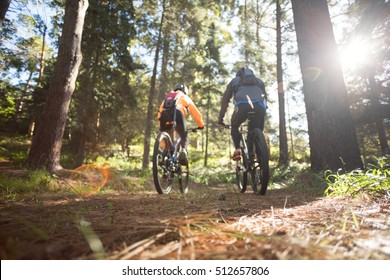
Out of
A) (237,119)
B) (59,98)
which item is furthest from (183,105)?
(59,98)

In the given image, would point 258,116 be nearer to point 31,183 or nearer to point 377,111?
point 31,183

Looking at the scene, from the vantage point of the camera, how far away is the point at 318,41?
4.33 m

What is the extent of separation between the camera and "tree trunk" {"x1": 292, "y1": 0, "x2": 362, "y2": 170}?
3.97 m

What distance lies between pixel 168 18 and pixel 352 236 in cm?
1479

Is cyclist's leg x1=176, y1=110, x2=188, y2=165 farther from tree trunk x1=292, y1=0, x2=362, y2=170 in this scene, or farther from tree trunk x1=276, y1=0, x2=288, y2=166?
tree trunk x1=276, y1=0, x2=288, y2=166

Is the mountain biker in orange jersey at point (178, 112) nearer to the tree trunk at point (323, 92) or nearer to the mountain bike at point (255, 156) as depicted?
the mountain bike at point (255, 156)

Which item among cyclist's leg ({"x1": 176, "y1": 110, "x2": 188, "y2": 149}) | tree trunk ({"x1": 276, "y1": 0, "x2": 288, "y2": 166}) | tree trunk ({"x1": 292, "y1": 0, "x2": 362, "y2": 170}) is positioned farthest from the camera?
tree trunk ({"x1": 276, "y1": 0, "x2": 288, "y2": 166})

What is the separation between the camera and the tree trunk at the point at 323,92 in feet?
13.0

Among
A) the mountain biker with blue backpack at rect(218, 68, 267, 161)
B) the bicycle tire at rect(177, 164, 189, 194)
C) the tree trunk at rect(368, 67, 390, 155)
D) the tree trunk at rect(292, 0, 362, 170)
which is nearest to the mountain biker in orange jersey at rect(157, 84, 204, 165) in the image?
the bicycle tire at rect(177, 164, 189, 194)

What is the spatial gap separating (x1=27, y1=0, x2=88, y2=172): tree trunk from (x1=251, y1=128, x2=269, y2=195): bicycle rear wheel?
13.9 feet

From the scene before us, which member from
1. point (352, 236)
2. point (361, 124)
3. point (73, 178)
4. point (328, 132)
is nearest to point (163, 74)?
point (73, 178)

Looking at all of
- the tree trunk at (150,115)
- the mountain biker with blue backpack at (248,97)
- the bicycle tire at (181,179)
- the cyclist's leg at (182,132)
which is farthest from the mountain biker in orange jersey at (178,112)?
the tree trunk at (150,115)

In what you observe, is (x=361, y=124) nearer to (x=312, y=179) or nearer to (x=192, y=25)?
(x=192, y=25)

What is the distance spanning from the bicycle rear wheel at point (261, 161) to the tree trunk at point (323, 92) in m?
1.39
